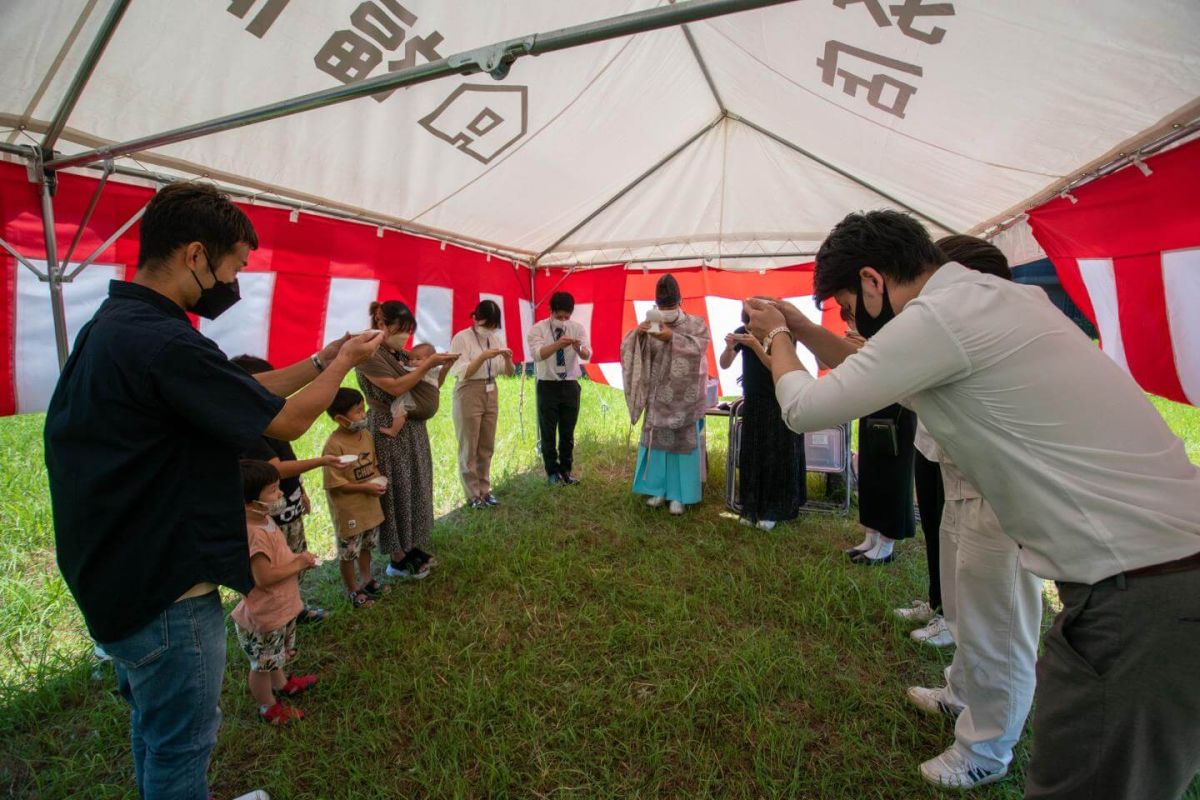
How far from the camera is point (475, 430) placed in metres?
4.33

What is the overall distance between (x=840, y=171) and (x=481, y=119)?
9.57 feet

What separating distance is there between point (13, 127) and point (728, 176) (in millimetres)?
4633

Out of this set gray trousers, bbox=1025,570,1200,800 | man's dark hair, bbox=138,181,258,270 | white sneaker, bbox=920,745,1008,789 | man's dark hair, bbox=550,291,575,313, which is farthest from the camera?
man's dark hair, bbox=550,291,575,313

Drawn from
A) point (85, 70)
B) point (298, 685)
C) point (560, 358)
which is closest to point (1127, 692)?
point (298, 685)

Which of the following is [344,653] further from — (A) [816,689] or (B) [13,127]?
(B) [13,127]

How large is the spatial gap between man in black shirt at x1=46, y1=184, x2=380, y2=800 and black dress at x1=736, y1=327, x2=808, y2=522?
336 cm

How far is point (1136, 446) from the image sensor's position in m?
1.00

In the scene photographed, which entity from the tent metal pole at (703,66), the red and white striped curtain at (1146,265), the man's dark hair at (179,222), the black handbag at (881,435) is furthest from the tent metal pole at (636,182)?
the man's dark hair at (179,222)

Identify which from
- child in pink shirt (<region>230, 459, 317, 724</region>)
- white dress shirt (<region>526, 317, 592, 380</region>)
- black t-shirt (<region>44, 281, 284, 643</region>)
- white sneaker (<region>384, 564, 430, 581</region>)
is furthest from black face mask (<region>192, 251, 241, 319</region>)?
white dress shirt (<region>526, 317, 592, 380</region>)

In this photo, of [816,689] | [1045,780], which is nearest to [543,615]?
[816,689]

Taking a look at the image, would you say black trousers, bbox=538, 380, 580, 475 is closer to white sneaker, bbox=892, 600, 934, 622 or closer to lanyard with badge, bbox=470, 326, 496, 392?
lanyard with badge, bbox=470, 326, 496, 392

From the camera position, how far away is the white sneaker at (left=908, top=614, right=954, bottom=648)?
2508mm

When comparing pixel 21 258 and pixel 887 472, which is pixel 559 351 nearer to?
pixel 887 472

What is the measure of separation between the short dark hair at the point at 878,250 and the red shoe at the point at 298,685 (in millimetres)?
2581
